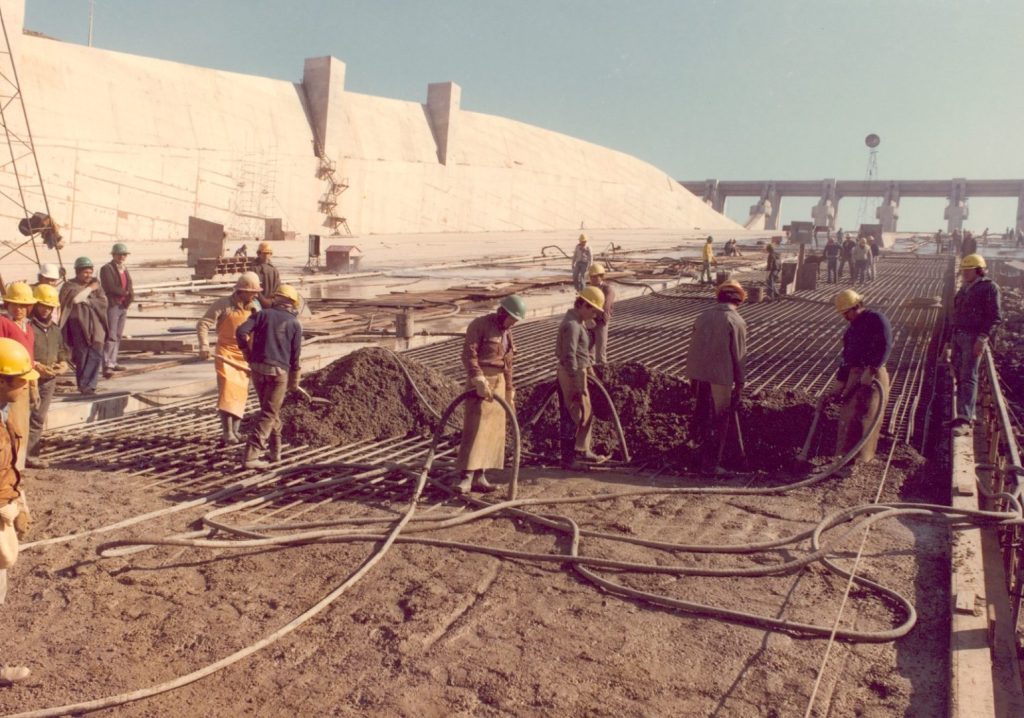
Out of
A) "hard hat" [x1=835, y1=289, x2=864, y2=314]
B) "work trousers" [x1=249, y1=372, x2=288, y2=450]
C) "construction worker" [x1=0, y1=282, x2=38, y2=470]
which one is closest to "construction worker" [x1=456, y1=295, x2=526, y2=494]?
"work trousers" [x1=249, y1=372, x2=288, y2=450]

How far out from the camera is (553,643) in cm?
404

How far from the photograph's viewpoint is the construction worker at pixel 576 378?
668 cm

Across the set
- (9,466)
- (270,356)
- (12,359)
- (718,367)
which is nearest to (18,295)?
(270,356)

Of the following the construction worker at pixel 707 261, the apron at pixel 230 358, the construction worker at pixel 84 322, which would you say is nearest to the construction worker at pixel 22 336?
the apron at pixel 230 358

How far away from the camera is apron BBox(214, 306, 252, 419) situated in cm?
684

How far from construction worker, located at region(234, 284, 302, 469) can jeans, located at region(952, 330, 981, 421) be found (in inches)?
232

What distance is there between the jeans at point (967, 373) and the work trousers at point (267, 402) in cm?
594

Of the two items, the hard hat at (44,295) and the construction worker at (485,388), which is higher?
the hard hat at (44,295)

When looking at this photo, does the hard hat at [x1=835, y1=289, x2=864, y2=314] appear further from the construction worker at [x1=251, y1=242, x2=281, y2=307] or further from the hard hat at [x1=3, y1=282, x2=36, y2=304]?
the construction worker at [x1=251, y1=242, x2=281, y2=307]

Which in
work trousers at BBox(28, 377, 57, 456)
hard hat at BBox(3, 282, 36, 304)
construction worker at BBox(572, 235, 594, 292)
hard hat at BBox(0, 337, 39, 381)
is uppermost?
construction worker at BBox(572, 235, 594, 292)

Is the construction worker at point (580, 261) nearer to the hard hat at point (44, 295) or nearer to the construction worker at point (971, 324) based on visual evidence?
the construction worker at point (971, 324)

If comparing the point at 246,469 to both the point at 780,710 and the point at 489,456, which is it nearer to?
the point at 489,456

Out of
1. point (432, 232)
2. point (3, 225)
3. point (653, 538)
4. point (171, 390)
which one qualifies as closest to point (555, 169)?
point (432, 232)

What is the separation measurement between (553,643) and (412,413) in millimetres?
4491
